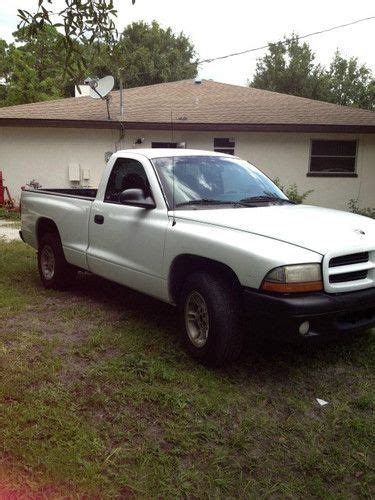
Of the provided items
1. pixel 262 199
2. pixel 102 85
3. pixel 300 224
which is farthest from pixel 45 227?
pixel 102 85

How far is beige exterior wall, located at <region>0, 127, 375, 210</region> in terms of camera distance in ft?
48.8

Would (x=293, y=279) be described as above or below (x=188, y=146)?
below

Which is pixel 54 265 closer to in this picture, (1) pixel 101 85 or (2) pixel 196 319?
(2) pixel 196 319

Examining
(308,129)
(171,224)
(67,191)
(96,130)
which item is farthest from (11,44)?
(171,224)

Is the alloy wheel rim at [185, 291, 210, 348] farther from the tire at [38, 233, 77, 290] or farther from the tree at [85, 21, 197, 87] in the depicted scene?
the tree at [85, 21, 197, 87]

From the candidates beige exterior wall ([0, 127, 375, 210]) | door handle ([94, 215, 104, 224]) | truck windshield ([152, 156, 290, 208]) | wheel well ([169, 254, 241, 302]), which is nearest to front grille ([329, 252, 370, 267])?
wheel well ([169, 254, 241, 302])

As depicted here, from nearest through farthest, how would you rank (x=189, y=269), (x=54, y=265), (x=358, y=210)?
(x=189, y=269), (x=54, y=265), (x=358, y=210)

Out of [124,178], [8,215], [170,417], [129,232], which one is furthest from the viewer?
[8,215]

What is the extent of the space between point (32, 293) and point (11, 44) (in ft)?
121

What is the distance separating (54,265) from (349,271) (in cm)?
376

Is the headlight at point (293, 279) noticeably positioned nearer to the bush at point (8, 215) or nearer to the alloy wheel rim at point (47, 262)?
the alloy wheel rim at point (47, 262)

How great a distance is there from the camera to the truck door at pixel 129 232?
423cm

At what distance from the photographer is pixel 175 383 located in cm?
352

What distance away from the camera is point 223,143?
15062mm
